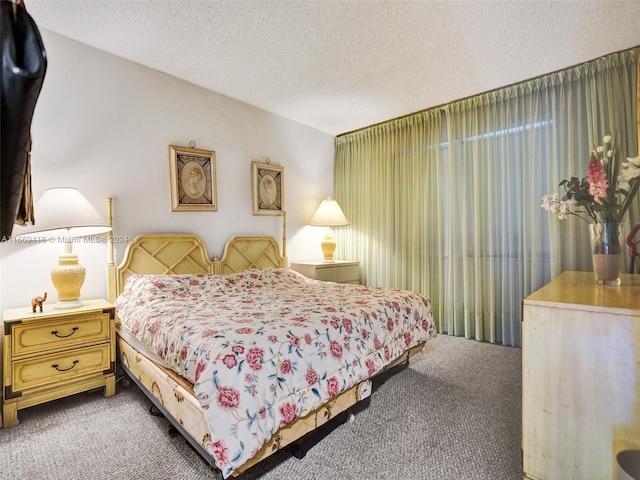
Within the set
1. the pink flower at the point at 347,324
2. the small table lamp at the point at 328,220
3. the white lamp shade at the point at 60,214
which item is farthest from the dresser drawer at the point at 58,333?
the small table lamp at the point at 328,220

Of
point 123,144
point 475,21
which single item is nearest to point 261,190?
point 123,144

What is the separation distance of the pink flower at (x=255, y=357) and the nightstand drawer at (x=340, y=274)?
243 cm

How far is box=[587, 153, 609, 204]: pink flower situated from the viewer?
1.54 m

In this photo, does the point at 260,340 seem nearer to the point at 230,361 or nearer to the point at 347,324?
the point at 230,361

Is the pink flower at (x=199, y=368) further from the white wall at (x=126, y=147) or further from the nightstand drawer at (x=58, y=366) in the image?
the white wall at (x=126, y=147)

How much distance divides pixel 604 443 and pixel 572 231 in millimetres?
2333

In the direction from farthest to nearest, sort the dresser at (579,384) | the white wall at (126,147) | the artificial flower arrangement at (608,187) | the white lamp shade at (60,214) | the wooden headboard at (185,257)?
the wooden headboard at (185,257) → the white wall at (126,147) → the white lamp shade at (60,214) → the artificial flower arrangement at (608,187) → the dresser at (579,384)

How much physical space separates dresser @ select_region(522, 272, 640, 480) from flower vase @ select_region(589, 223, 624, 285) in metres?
0.41

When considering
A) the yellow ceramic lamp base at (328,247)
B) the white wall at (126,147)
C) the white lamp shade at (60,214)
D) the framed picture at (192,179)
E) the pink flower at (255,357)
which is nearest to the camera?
the pink flower at (255,357)

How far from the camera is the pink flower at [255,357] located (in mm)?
1379

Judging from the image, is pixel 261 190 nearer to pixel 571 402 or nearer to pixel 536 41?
pixel 536 41

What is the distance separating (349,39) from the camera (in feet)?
8.13

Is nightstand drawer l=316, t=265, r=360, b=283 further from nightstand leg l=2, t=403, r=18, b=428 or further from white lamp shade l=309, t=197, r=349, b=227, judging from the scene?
nightstand leg l=2, t=403, r=18, b=428

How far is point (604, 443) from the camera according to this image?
3.57ft
